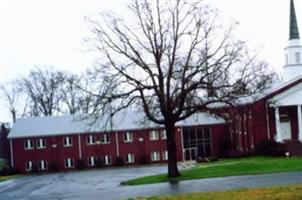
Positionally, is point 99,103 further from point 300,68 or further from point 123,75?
point 300,68

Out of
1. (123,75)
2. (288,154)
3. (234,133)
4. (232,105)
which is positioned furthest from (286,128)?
(123,75)

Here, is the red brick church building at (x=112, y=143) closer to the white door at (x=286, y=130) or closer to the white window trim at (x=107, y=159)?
the white window trim at (x=107, y=159)

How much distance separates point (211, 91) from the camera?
35.0 metres

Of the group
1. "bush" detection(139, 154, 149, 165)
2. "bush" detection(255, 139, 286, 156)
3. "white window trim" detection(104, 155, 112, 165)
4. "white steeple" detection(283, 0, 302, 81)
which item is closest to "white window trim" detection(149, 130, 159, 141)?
"bush" detection(139, 154, 149, 165)

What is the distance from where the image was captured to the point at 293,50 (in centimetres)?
5528

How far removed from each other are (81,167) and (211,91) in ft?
122

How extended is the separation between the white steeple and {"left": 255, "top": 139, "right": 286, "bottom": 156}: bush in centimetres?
874

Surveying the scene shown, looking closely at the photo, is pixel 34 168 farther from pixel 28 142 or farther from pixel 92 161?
pixel 92 161

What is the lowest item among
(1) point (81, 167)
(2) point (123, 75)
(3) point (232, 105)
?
(1) point (81, 167)

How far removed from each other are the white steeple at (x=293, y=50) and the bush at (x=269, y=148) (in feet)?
28.7

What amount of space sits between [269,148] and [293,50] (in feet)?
37.6

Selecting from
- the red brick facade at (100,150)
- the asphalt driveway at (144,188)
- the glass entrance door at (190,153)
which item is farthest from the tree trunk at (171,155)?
the glass entrance door at (190,153)

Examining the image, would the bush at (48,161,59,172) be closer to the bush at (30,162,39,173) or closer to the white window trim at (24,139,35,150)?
the bush at (30,162,39,173)

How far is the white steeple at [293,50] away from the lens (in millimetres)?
55062
